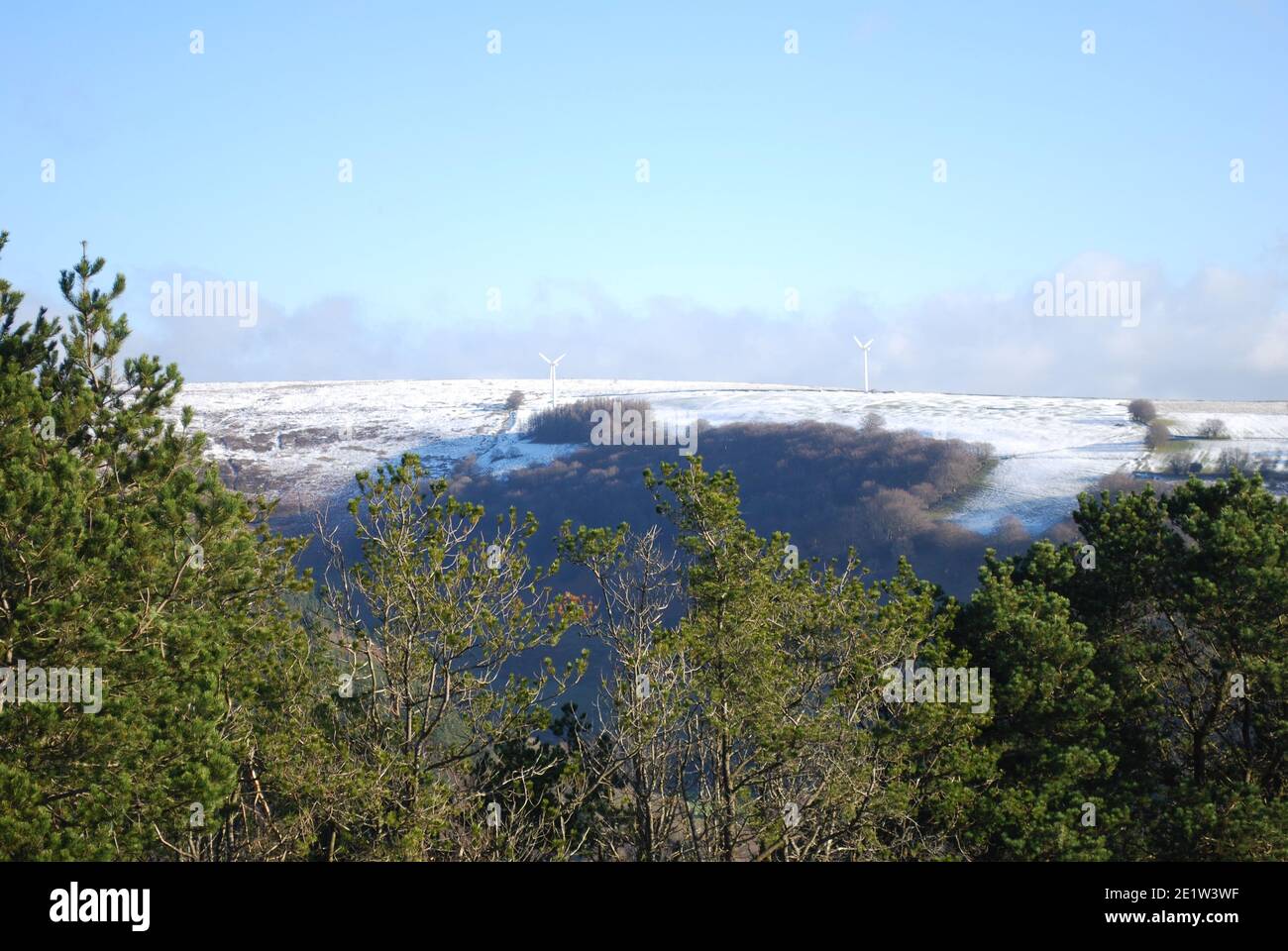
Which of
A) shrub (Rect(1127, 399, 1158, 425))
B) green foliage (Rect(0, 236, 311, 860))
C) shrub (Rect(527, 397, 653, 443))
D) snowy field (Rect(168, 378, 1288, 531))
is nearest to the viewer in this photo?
green foliage (Rect(0, 236, 311, 860))

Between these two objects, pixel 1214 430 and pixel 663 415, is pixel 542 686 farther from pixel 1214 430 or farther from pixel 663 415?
pixel 663 415

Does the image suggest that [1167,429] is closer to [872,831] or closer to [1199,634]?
[1199,634]

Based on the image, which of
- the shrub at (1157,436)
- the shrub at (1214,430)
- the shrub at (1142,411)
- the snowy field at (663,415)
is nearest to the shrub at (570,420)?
the snowy field at (663,415)

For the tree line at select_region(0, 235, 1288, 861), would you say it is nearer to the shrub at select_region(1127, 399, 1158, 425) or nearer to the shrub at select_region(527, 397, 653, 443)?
the shrub at select_region(1127, 399, 1158, 425)

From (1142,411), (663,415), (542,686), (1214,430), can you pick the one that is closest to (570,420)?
(663,415)

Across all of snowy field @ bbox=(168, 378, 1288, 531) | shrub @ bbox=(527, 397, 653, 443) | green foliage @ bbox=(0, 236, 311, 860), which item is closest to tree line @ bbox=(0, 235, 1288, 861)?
green foliage @ bbox=(0, 236, 311, 860)

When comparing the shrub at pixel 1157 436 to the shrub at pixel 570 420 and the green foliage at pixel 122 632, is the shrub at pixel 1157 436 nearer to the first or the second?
the shrub at pixel 570 420

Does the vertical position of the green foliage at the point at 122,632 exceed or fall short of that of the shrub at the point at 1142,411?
it falls short
